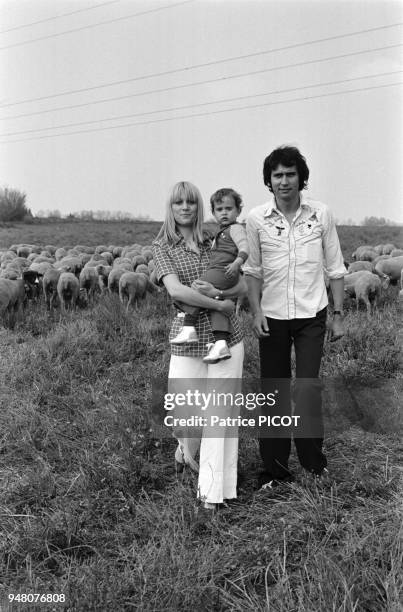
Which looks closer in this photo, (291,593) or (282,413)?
(291,593)

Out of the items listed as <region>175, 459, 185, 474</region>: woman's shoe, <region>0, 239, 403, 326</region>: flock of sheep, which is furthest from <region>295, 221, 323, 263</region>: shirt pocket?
<region>0, 239, 403, 326</region>: flock of sheep

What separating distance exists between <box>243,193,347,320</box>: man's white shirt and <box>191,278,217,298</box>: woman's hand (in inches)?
13.2

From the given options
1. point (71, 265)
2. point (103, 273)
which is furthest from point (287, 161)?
point (71, 265)

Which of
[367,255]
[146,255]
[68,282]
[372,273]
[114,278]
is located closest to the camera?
[372,273]

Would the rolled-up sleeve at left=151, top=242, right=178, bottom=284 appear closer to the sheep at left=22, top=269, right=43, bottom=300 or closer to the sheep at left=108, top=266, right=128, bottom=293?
the sheep at left=22, top=269, right=43, bottom=300

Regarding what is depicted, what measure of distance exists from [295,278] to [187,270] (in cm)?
64

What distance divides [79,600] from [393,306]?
6270mm

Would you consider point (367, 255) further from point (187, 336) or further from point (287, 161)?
point (187, 336)

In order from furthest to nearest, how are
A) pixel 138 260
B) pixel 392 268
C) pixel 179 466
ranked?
pixel 138 260 → pixel 392 268 → pixel 179 466

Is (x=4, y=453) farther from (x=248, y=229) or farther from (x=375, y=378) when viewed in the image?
(x=375, y=378)

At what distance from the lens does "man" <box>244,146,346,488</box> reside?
3.41 meters

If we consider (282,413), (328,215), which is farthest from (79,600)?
(328,215)

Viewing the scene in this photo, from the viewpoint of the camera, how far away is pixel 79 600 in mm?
2635

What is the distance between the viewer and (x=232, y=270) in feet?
10.7
